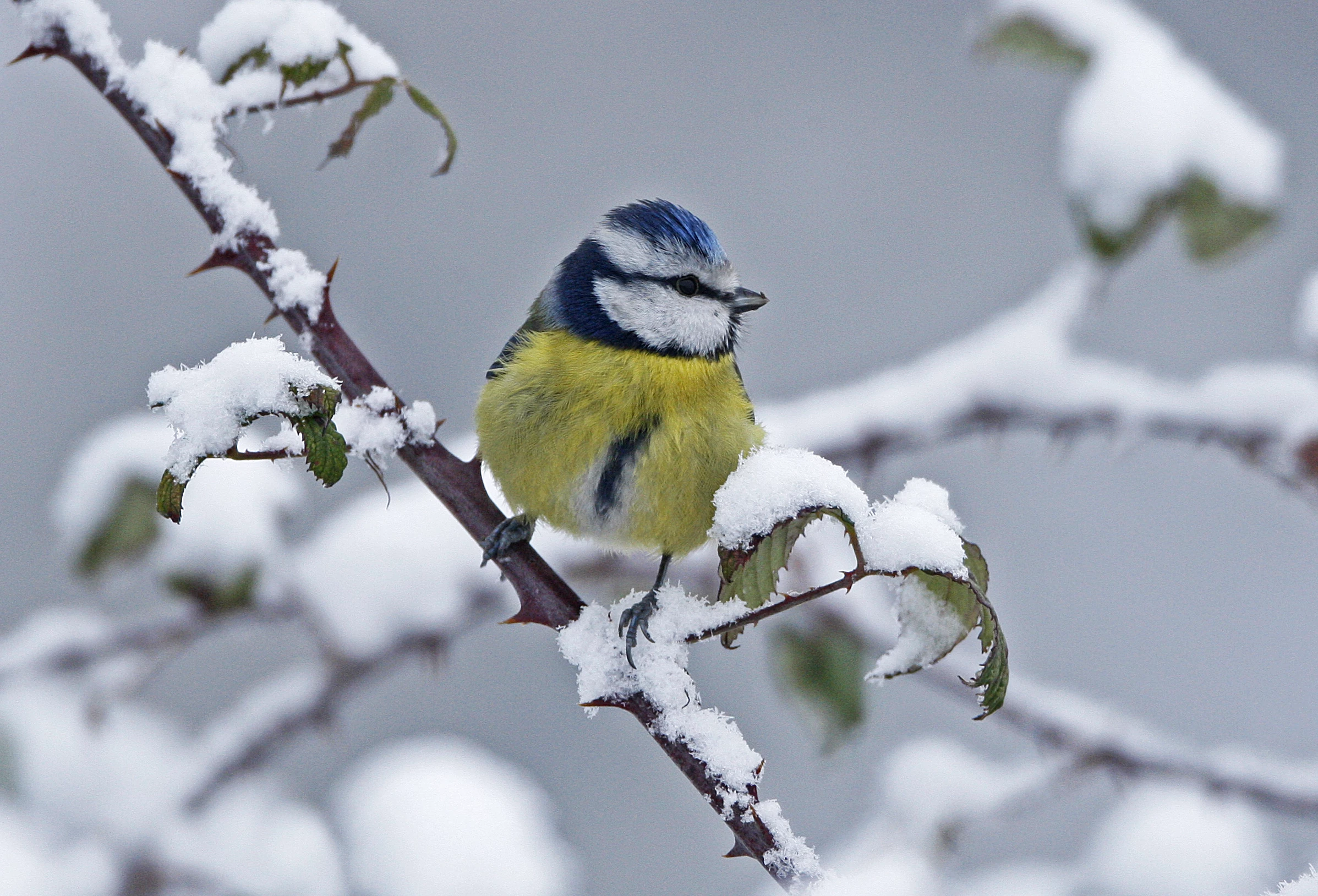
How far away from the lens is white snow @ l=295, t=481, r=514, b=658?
79.0 inches

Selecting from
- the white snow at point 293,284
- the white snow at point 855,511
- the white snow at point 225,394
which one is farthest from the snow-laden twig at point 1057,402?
the white snow at point 225,394

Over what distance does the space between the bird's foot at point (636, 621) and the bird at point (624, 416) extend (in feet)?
0.78

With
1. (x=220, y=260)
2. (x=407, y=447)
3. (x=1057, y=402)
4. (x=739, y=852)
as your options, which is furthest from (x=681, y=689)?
(x=1057, y=402)

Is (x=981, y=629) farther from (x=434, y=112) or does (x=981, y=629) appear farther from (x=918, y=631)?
(x=434, y=112)

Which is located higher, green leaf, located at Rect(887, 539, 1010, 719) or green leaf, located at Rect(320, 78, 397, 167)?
green leaf, located at Rect(320, 78, 397, 167)

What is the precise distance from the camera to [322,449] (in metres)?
0.94

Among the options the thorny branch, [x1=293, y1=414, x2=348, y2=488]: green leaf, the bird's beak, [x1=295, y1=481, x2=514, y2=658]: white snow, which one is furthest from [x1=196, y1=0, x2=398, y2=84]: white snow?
the bird's beak

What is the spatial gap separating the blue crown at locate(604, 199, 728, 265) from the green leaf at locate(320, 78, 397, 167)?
0.96 m

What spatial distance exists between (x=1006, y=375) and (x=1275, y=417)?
0.48 meters

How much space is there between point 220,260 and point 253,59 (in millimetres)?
268

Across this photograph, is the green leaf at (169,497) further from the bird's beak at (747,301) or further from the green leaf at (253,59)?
the bird's beak at (747,301)

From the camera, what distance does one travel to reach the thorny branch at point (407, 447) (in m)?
1.16

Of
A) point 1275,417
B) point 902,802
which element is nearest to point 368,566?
point 902,802

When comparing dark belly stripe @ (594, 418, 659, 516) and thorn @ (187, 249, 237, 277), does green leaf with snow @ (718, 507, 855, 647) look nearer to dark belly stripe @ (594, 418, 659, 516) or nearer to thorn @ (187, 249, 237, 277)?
thorn @ (187, 249, 237, 277)
